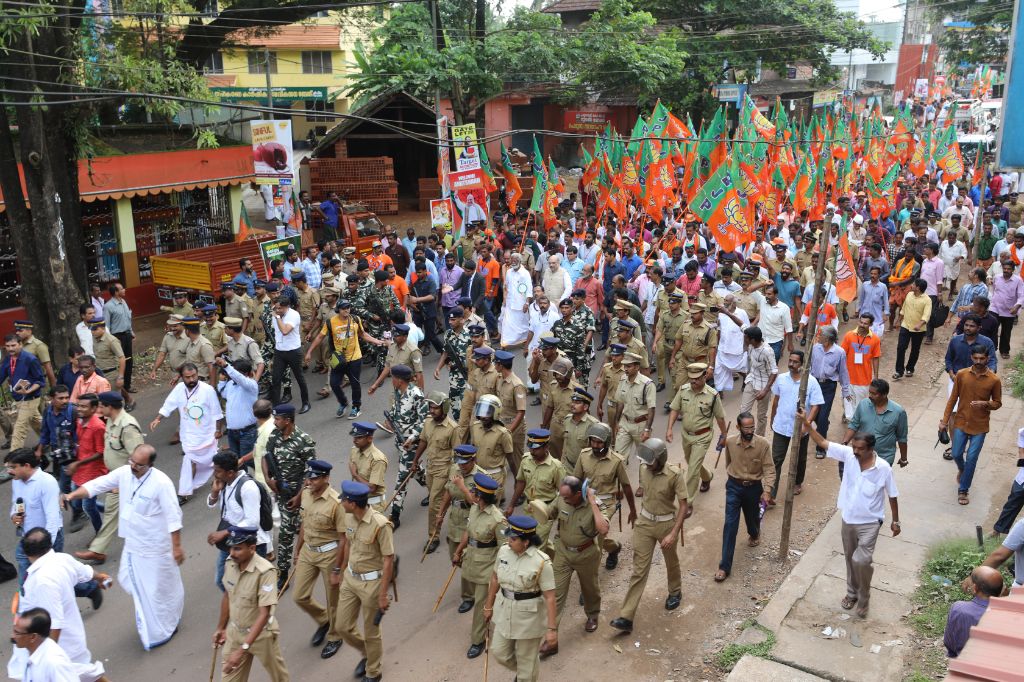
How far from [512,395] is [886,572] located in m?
3.68

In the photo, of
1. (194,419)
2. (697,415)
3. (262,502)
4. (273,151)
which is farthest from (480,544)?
(273,151)

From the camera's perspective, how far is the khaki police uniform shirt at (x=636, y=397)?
8.88 meters

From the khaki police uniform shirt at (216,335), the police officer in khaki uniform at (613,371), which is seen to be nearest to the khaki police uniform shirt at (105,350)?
the khaki police uniform shirt at (216,335)

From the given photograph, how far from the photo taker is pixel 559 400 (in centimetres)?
924

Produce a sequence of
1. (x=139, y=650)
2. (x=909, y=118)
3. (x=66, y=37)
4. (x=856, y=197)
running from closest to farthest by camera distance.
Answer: (x=139, y=650)
(x=66, y=37)
(x=856, y=197)
(x=909, y=118)

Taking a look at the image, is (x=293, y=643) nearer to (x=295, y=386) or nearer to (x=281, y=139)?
(x=295, y=386)

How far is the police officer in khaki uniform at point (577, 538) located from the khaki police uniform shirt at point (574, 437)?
1.17m

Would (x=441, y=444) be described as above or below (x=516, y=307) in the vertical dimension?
below

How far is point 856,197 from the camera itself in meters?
22.2

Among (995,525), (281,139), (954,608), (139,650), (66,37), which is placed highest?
(66,37)

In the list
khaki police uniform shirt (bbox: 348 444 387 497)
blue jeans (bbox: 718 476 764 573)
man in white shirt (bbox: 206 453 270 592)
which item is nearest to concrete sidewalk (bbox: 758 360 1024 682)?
blue jeans (bbox: 718 476 764 573)

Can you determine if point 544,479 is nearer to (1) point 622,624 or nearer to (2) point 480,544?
(2) point 480,544

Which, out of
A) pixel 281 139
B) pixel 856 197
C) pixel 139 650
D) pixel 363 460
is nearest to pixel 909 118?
pixel 856 197

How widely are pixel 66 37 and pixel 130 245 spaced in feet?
18.3
